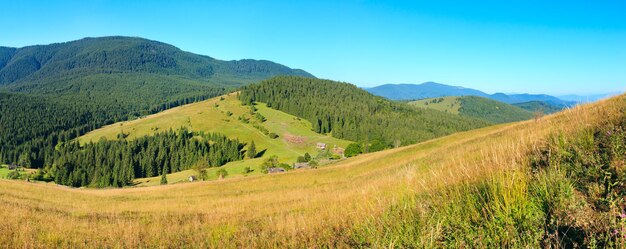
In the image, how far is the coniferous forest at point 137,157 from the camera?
418ft

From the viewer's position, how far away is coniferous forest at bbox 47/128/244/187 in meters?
127

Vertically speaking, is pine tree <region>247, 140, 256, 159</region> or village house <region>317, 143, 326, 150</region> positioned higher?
village house <region>317, 143, 326, 150</region>

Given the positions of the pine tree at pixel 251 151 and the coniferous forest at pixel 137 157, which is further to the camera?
the pine tree at pixel 251 151

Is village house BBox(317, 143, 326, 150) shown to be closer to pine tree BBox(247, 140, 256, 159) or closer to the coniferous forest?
pine tree BBox(247, 140, 256, 159)

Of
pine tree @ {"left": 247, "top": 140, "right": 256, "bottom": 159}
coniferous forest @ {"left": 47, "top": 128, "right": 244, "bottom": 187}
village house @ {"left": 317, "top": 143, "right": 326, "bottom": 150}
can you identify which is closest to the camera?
coniferous forest @ {"left": 47, "top": 128, "right": 244, "bottom": 187}

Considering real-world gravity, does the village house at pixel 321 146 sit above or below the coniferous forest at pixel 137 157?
above

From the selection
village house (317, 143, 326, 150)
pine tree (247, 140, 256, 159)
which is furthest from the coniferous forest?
village house (317, 143, 326, 150)

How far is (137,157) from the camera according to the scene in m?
148

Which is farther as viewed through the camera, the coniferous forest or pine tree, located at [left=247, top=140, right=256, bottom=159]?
pine tree, located at [left=247, top=140, right=256, bottom=159]

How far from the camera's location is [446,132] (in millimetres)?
195375

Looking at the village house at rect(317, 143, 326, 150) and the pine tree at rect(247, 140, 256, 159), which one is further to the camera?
the village house at rect(317, 143, 326, 150)

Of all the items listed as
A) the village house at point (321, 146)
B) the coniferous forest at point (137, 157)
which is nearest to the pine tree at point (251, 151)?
the coniferous forest at point (137, 157)

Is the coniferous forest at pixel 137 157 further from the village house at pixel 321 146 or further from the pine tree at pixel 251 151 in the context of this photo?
the village house at pixel 321 146

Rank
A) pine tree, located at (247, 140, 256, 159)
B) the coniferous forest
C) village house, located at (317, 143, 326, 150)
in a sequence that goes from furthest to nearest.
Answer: village house, located at (317, 143, 326, 150)
pine tree, located at (247, 140, 256, 159)
the coniferous forest
